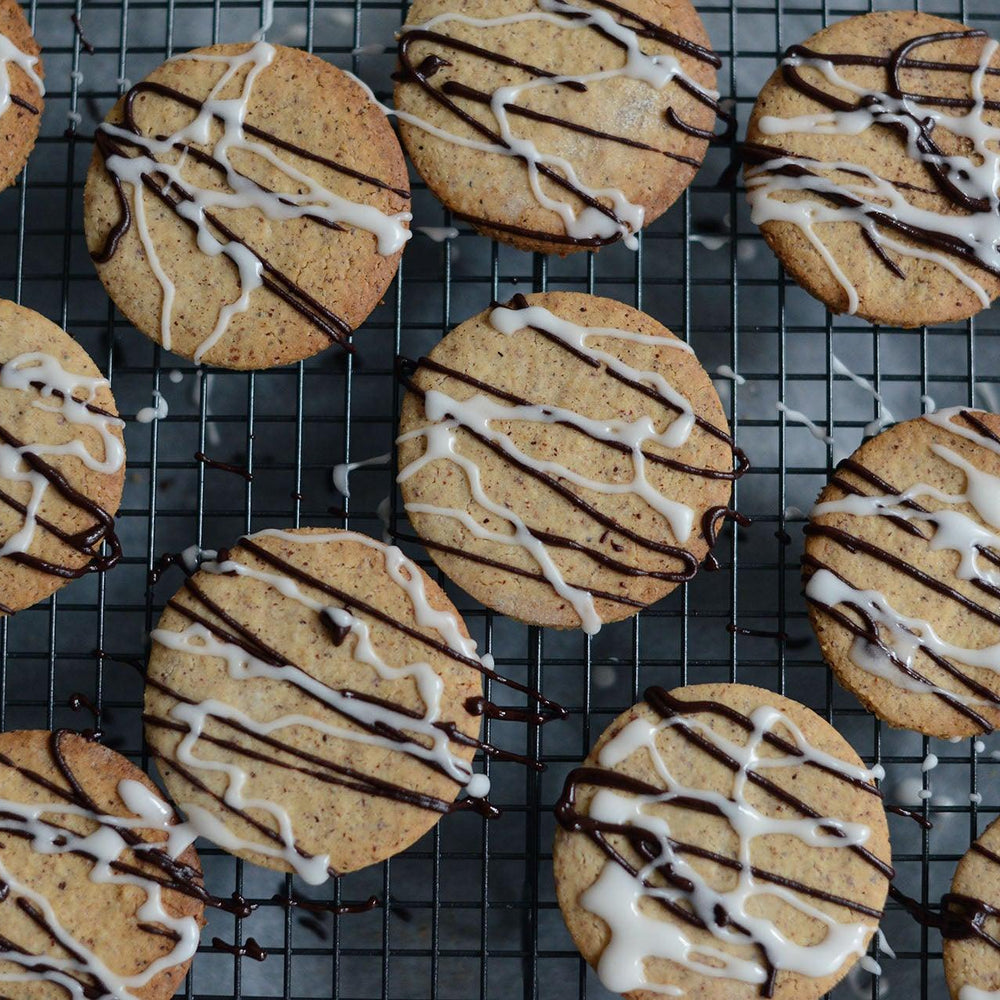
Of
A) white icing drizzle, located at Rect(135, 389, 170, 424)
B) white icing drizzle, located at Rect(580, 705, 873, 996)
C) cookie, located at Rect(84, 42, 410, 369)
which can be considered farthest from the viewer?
white icing drizzle, located at Rect(135, 389, 170, 424)

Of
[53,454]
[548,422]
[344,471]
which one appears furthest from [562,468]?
[53,454]

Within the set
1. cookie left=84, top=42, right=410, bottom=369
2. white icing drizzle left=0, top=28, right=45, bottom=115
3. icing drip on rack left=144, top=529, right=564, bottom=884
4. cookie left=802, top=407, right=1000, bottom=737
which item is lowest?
icing drip on rack left=144, top=529, right=564, bottom=884

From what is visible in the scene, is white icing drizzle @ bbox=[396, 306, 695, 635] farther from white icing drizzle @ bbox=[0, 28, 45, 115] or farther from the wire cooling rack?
white icing drizzle @ bbox=[0, 28, 45, 115]

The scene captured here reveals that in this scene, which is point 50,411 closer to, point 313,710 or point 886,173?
point 313,710

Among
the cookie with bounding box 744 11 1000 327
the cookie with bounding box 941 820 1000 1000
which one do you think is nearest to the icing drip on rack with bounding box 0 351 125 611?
the cookie with bounding box 744 11 1000 327

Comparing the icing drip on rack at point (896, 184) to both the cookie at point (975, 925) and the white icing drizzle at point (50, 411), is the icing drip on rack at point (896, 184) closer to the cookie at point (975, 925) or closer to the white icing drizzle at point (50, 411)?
the cookie at point (975, 925)

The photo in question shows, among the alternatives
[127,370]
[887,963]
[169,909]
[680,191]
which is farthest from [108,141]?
[887,963]
